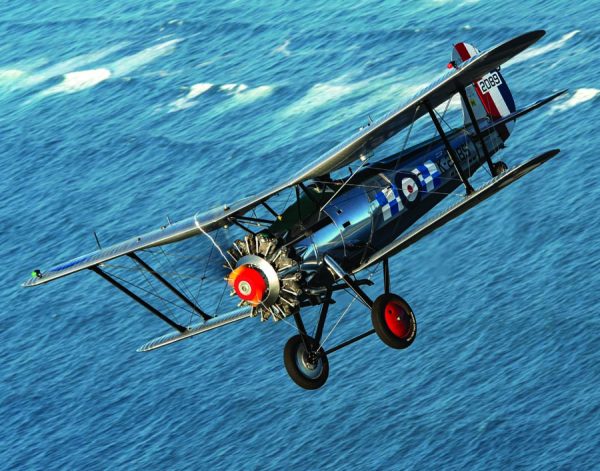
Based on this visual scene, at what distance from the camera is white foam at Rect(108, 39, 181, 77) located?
158 meters

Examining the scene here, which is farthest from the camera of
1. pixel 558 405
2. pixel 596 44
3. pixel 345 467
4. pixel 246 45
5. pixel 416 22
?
pixel 246 45

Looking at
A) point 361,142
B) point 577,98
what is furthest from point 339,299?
point 361,142

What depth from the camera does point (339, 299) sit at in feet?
393

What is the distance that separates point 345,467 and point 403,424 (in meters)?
8.09

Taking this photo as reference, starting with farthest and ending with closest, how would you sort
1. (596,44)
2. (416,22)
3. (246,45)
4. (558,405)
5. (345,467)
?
(246,45)
(416,22)
(596,44)
(345,467)
(558,405)

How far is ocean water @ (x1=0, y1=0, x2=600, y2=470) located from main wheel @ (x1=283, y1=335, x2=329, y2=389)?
7477cm

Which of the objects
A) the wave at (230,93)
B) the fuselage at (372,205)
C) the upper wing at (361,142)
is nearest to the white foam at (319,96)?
the wave at (230,93)

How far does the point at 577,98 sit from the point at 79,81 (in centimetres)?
6677

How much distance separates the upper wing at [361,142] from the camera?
1217 inches

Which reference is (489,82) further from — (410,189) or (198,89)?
(198,89)

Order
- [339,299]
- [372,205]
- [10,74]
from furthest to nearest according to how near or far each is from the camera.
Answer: [10,74]
[339,299]
[372,205]

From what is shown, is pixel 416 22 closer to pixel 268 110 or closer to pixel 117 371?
pixel 268 110

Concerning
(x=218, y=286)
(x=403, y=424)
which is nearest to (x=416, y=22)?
(x=218, y=286)

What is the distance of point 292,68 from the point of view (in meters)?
143
